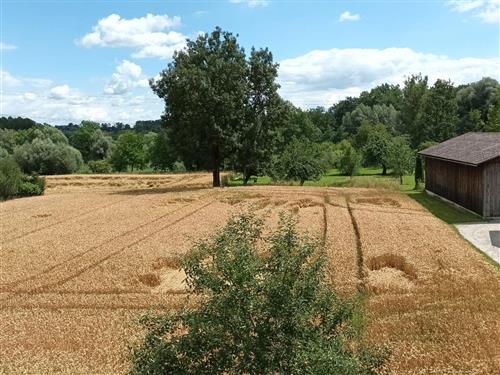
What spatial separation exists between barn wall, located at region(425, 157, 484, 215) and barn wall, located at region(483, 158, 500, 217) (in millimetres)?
351

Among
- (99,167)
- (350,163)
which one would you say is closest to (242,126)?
(350,163)

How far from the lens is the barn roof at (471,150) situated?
96.9ft

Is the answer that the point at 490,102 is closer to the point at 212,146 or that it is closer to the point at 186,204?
the point at 212,146

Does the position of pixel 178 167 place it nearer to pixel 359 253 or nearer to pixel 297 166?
pixel 297 166

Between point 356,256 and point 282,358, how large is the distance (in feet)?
46.9

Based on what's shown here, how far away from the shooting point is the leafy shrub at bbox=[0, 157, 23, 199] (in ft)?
154

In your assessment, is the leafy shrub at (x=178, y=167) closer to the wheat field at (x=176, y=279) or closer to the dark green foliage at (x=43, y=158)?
the dark green foliage at (x=43, y=158)

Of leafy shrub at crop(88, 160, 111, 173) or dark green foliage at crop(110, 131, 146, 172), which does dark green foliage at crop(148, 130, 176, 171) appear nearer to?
dark green foliage at crop(110, 131, 146, 172)

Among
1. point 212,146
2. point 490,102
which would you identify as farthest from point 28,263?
point 490,102

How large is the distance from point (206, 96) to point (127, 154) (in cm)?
6213

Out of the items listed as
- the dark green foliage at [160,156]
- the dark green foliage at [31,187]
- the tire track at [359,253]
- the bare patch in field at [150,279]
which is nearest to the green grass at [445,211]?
the tire track at [359,253]

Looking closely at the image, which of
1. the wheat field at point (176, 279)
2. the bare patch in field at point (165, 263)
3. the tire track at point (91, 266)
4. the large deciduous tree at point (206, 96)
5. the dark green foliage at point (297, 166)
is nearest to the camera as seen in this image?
the wheat field at point (176, 279)

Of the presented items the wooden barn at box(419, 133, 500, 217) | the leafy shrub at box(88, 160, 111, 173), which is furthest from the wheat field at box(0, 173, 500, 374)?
the leafy shrub at box(88, 160, 111, 173)

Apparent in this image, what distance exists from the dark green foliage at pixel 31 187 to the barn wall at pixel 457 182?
122 ft
